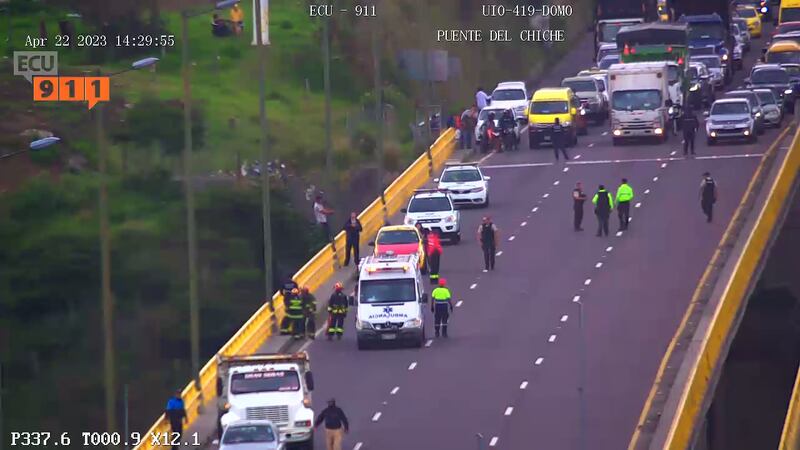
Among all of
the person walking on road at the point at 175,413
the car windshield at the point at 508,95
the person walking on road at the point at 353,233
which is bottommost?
the person walking on road at the point at 175,413

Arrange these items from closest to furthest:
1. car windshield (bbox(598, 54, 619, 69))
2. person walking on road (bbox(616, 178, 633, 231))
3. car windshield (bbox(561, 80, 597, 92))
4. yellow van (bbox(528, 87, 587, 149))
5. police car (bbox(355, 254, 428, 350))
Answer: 1. police car (bbox(355, 254, 428, 350))
2. person walking on road (bbox(616, 178, 633, 231))
3. yellow van (bbox(528, 87, 587, 149))
4. car windshield (bbox(561, 80, 597, 92))
5. car windshield (bbox(598, 54, 619, 69))

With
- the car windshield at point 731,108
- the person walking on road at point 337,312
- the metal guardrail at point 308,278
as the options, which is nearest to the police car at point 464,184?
the metal guardrail at point 308,278

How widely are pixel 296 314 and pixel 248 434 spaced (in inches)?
479

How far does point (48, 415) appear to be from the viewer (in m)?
61.6

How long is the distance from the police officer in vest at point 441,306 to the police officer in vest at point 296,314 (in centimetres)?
311

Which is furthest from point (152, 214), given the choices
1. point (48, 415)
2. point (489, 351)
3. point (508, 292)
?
point (489, 351)

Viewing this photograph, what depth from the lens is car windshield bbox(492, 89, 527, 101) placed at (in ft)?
249

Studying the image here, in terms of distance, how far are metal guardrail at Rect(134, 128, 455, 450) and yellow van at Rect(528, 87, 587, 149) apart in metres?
3.26

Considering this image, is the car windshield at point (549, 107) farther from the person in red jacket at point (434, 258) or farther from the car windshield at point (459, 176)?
the person in red jacket at point (434, 258)

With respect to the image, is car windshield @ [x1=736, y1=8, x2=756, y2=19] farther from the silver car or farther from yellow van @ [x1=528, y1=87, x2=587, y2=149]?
the silver car

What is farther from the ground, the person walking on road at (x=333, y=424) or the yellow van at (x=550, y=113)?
the yellow van at (x=550, y=113)

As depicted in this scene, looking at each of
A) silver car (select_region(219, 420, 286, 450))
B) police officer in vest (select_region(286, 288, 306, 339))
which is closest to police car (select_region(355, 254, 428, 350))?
police officer in vest (select_region(286, 288, 306, 339))

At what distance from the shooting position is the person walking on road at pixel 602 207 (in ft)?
176

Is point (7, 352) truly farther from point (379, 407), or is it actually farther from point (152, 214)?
point (379, 407)
